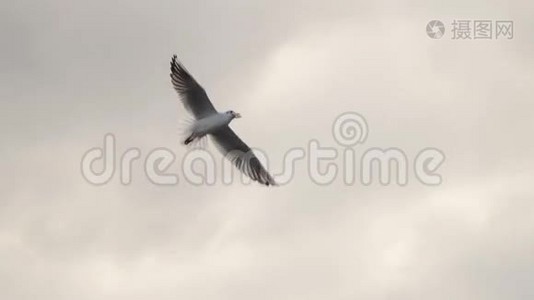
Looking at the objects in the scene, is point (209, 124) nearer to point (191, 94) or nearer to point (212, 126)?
point (212, 126)

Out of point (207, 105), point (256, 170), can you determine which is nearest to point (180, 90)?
point (207, 105)

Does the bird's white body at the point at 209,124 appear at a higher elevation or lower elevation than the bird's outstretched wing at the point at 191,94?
lower

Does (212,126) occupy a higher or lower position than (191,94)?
lower

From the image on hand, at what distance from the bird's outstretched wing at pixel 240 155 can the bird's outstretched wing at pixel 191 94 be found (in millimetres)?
762

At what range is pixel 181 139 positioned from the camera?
27062 mm

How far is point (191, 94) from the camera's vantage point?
27734mm

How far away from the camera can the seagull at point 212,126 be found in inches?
1084

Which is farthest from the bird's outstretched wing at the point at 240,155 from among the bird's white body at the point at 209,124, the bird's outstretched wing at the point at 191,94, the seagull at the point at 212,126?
the bird's outstretched wing at the point at 191,94

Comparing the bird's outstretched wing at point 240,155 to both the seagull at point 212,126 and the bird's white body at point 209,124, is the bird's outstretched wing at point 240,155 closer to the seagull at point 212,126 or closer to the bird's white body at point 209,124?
the seagull at point 212,126

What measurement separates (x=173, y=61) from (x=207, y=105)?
184 centimetres

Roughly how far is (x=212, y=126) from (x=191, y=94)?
1.14 meters

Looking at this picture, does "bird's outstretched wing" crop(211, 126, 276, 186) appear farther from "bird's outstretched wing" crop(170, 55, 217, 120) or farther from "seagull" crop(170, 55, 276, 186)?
"bird's outstretched wing" crop(170, 55, 217, 120)

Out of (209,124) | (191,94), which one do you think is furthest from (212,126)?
(191,94)

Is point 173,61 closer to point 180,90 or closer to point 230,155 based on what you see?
point 180,90
